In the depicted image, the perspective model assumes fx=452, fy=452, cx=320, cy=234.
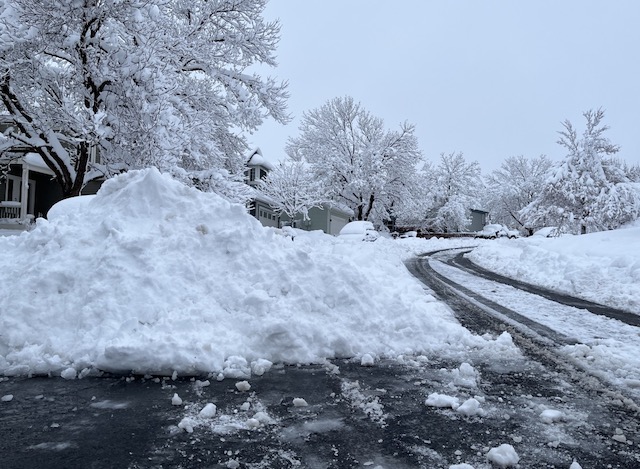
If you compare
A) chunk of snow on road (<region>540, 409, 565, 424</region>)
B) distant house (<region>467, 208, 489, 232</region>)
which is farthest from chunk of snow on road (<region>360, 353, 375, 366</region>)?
distant house (<region>467, 208, 489, 232</region>)

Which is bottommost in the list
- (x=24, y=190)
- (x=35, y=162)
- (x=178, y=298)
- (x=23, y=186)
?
(x=178, y=298)

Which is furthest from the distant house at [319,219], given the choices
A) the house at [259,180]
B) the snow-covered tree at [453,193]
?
the snow-covered tree at [453,193]

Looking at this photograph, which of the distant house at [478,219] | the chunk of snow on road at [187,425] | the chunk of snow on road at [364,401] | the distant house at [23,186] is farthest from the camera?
the distant house at [478,219]

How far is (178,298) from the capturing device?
488cm

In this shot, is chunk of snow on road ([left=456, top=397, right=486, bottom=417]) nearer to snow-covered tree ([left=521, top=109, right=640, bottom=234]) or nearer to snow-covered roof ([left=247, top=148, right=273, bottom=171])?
snow-covered tree ([left=521, top=109, right=640, bottom=234])

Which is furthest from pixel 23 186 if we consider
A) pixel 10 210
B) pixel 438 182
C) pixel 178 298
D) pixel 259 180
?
pixel 438 182

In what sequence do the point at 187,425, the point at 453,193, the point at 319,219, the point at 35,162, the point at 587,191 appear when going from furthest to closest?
the point at 453,193 → the point at 319,219 → the point at 587,191 → the point at 35,162 → the point at 187,425

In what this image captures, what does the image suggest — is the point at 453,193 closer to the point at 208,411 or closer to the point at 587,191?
the point at 587,191

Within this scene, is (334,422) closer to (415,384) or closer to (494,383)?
(415,384)

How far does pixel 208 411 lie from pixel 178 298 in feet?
6.19

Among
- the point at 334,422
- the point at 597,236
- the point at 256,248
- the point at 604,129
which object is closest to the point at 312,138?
the point at 604,129

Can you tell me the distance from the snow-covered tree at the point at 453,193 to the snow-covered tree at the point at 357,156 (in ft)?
39.8

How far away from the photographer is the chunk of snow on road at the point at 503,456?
102 inches

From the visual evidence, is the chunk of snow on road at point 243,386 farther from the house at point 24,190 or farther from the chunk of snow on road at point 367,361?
the house at point 24,190
